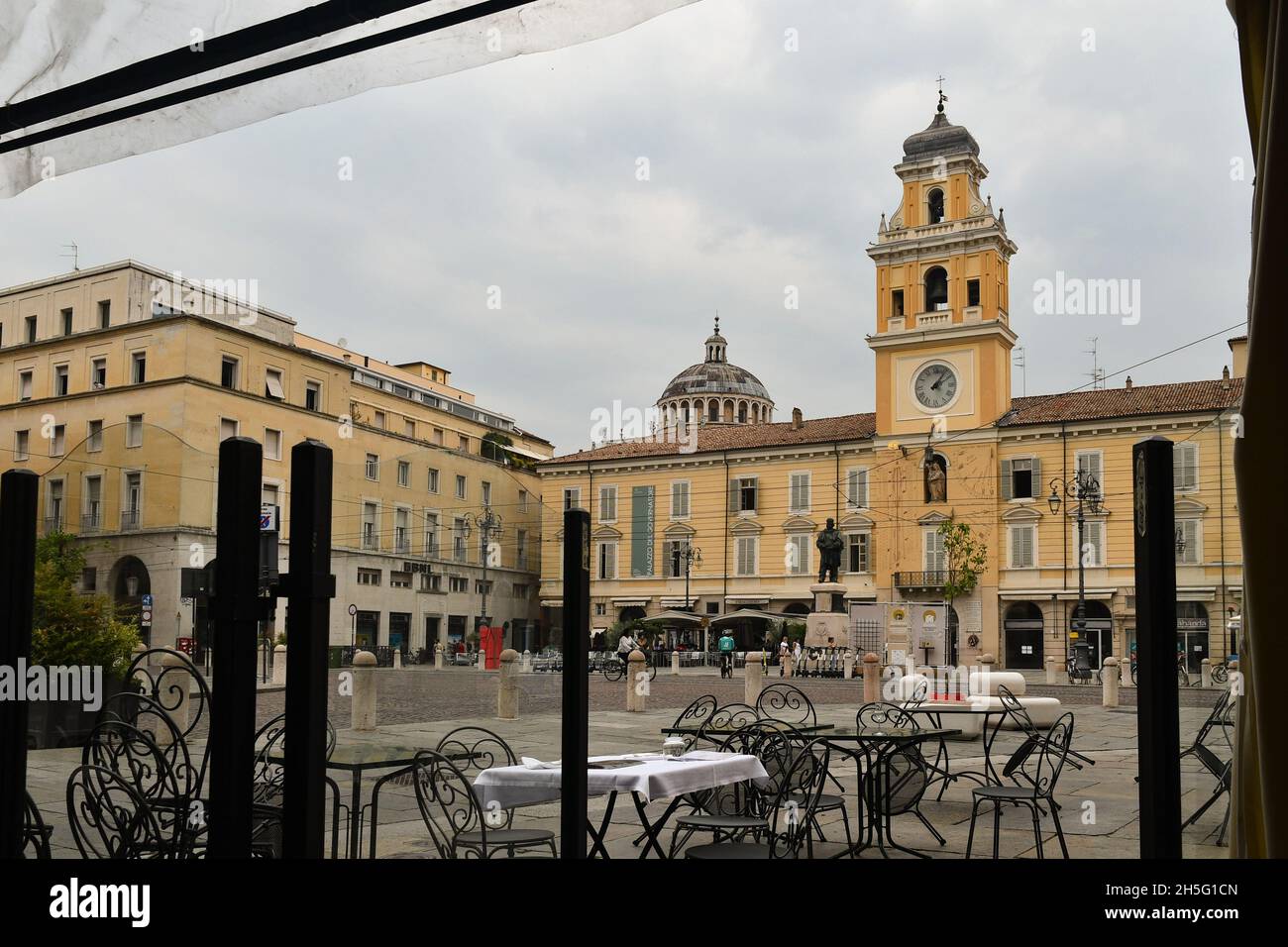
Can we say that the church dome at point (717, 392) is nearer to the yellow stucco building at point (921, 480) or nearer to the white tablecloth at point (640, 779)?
Result: the yellow stucco building at point (921, 480)

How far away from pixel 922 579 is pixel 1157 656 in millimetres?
37664

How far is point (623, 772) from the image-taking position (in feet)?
13.9

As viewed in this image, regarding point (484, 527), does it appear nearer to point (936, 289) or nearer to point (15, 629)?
point (15, 629)

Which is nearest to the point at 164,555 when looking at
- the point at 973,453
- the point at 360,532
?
the point at 360,532

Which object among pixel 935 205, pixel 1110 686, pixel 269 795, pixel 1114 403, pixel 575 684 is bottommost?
pixel 1110 686

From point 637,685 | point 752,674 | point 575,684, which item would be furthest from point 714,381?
point 575,684

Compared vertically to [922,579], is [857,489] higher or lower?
higher

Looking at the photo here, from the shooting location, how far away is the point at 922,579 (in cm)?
3769

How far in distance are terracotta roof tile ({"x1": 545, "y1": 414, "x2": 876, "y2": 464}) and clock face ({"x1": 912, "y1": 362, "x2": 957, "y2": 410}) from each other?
2.30 m

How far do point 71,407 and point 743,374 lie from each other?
230ft

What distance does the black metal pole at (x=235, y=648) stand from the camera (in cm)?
134

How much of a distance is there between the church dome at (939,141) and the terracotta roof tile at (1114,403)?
8.94 metres

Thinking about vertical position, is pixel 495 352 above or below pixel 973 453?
below
